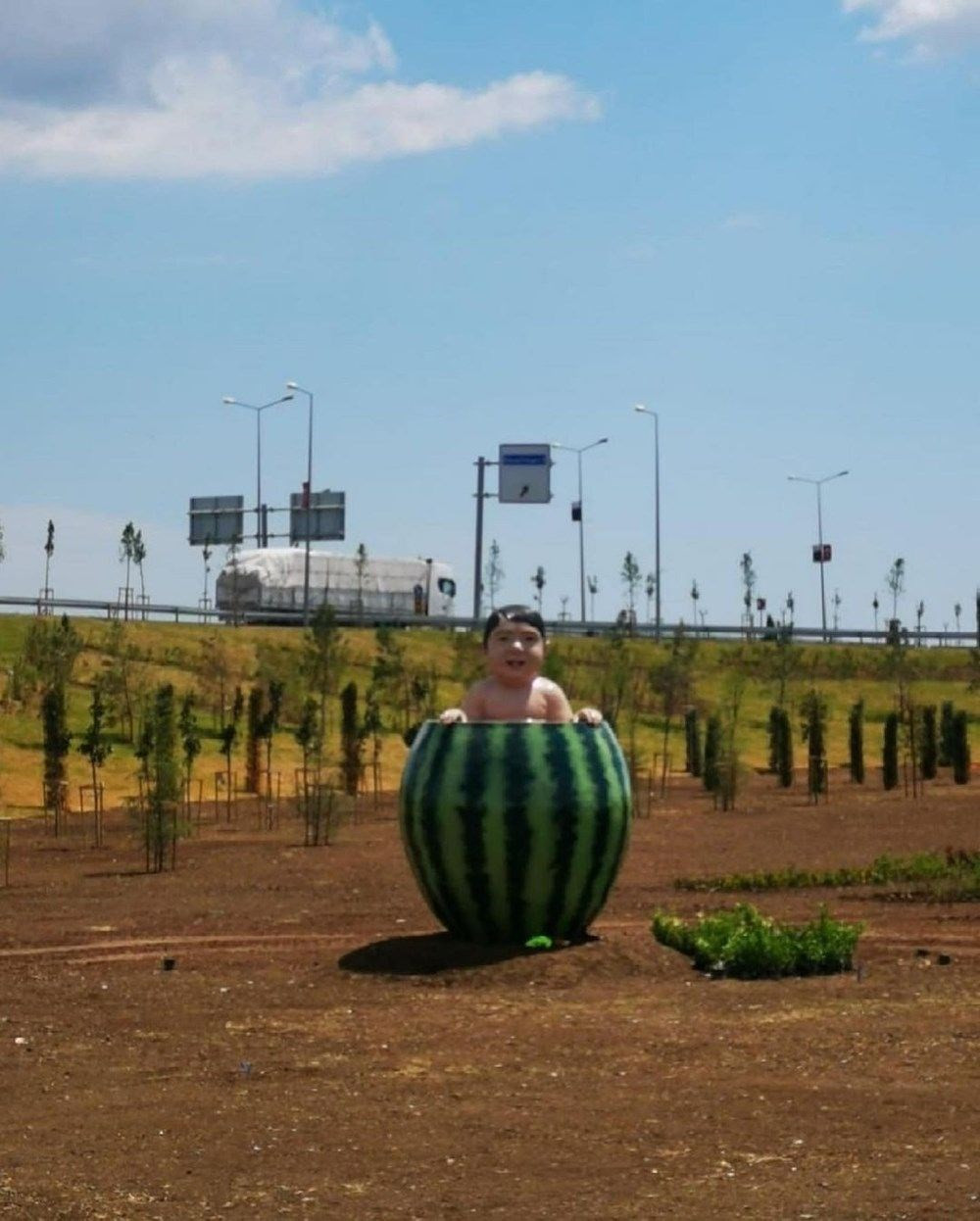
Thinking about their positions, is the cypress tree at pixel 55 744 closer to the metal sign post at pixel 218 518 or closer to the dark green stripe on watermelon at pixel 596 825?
the dark green stripe on watermelon at pixel 596 825

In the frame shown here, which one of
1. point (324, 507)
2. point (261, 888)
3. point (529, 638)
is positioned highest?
point (324, 507)

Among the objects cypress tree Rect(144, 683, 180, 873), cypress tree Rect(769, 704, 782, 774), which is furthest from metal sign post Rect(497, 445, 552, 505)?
cypress tree Rect(144, 683, 180, 873)

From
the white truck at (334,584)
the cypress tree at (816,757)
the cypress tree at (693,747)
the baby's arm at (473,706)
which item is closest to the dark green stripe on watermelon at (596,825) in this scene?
the baby's arm at (473,706)

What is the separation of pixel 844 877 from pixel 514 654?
5.76m

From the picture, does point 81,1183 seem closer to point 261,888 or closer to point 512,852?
point 512,852

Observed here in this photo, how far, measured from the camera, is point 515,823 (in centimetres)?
1375

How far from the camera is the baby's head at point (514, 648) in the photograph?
1484 centimetres

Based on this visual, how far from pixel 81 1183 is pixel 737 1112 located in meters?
2.63

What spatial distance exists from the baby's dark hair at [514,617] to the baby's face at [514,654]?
0.06 meters

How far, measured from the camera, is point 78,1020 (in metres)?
12.1

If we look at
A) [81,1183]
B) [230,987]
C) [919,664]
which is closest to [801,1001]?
[230,987]

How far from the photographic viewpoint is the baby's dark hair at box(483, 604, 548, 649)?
49.4 feet

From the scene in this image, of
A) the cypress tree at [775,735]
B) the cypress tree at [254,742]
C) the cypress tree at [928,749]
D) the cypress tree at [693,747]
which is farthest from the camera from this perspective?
the cypress tree at [693,747]

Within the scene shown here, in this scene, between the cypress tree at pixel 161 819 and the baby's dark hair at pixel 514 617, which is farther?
the cypress tree at pixel 161 819
